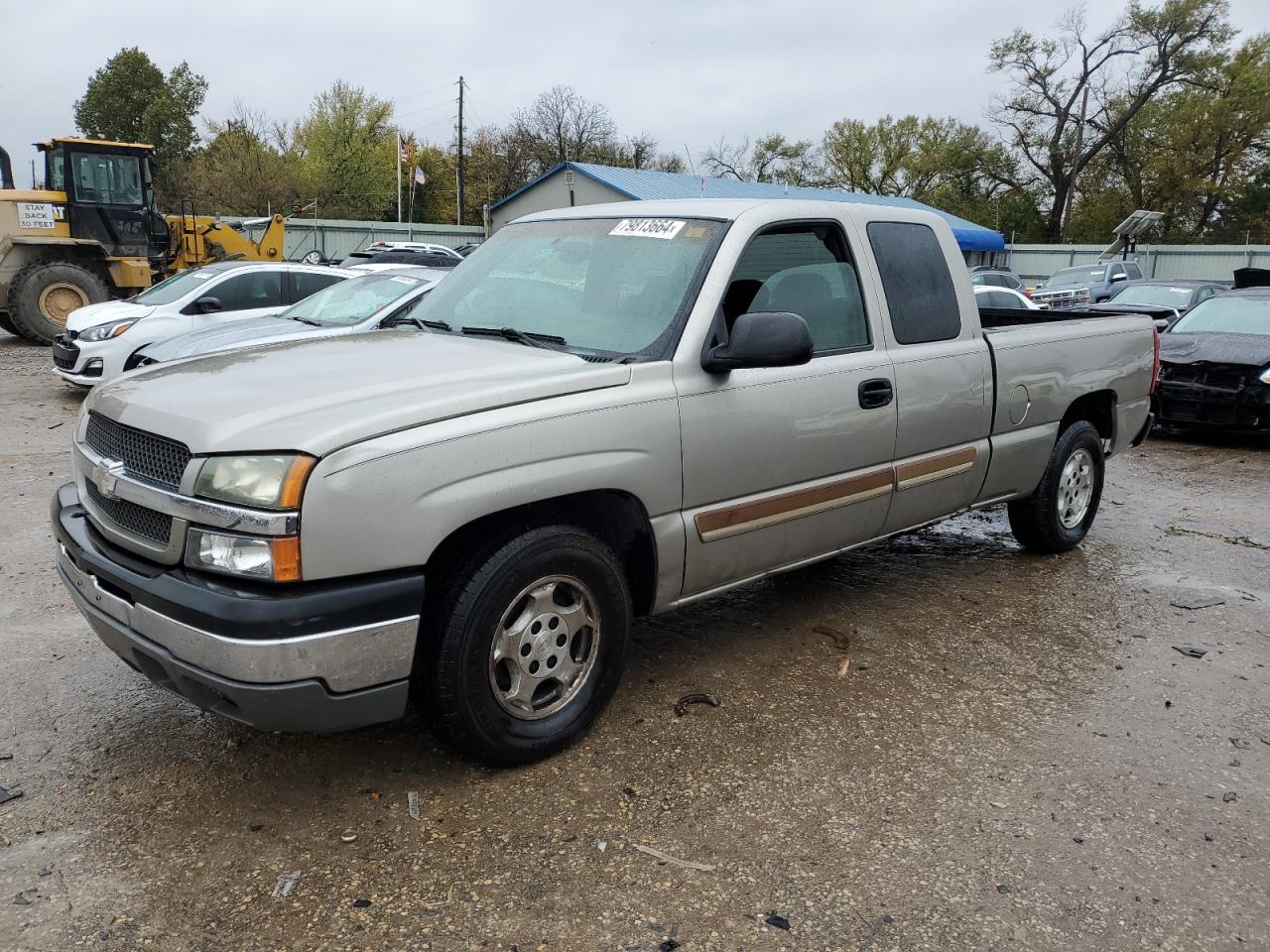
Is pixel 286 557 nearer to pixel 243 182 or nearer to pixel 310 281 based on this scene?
pixel 310 281

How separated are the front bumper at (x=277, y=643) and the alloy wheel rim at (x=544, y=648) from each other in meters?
0.38

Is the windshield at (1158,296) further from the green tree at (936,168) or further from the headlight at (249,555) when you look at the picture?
the green tree at (936,168)

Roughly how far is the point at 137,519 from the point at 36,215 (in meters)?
16.3

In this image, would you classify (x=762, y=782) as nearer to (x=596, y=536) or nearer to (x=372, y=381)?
(x=596, y=536)

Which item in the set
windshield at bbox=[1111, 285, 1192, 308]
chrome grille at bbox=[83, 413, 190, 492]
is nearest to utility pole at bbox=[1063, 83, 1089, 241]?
windshield at bbox=[1111, 285, 1192, 308]

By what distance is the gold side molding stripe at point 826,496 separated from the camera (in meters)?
3.68

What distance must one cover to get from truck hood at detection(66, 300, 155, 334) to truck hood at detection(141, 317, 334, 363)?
7.38 ft

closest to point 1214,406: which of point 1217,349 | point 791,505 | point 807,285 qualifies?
point 1217,349

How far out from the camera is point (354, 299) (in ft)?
29.9

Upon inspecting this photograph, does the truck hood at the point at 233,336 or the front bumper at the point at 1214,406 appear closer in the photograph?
the truck hood at the point at 233,336

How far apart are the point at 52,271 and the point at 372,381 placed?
15.7 m

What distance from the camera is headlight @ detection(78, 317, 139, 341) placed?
35.6ft

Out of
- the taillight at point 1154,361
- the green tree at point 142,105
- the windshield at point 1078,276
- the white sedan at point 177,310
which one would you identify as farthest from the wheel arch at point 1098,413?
the green tree at point 142,105

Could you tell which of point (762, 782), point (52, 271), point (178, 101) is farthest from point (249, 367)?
point (178, 101)
